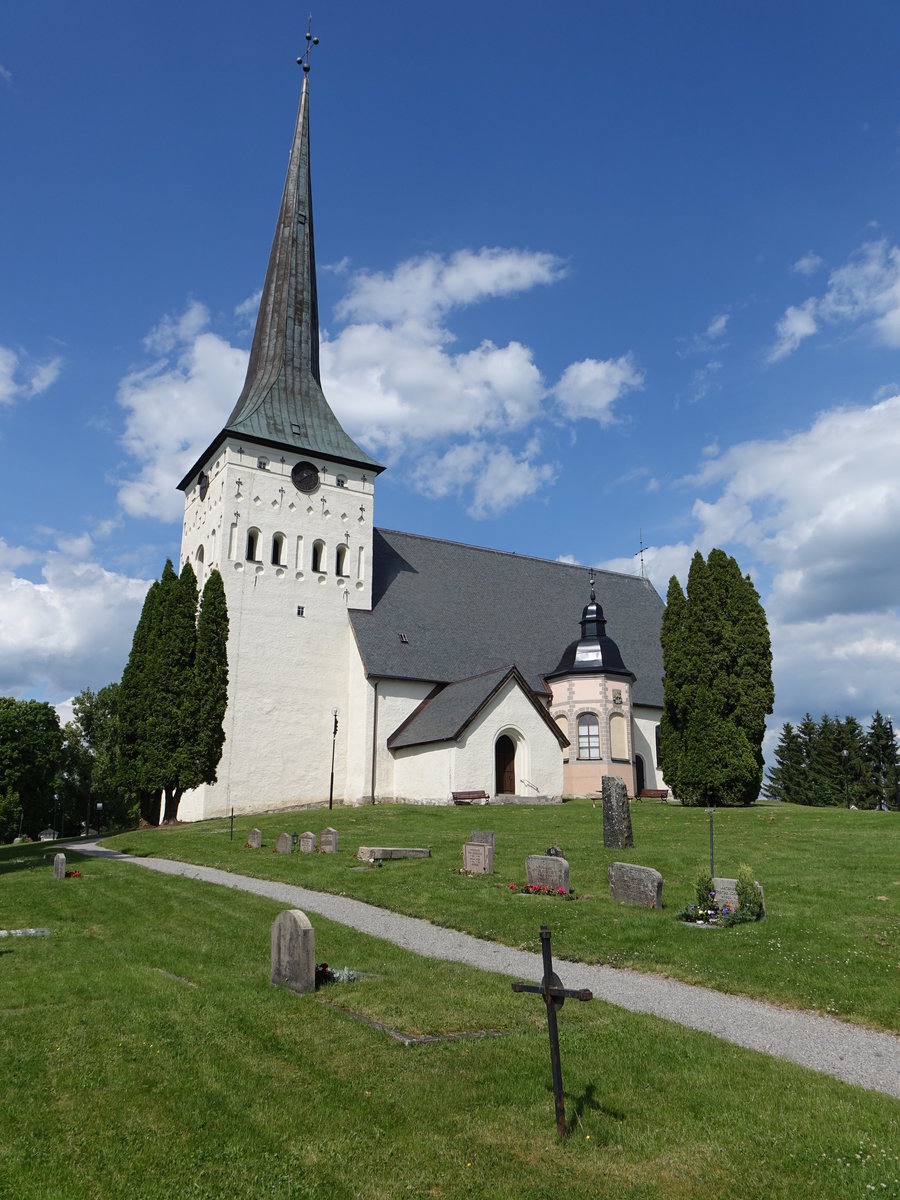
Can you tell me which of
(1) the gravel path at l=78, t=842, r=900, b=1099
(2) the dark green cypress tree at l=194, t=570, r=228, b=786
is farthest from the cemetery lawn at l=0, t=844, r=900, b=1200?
(2) the dark green cypress tree at l=194, t=570, r=228, b=786

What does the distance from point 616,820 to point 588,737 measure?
1788cm

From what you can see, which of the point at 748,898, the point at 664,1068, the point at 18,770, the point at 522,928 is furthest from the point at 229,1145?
the point at 18,770

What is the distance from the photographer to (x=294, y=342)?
138ft

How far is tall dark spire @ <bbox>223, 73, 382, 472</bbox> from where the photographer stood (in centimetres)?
4016

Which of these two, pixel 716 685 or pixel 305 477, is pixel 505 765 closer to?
pixel 716 685

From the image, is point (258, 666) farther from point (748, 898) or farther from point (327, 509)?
point (748, 898)

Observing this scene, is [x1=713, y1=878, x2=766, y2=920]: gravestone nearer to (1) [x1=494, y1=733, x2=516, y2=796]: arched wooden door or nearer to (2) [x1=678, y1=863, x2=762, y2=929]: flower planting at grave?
(2) [x1=678, y1=863, x2=762, y2=929]: flower planting at grave

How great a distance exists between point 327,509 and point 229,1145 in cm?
3541

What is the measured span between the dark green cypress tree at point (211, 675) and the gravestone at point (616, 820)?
18828 mm

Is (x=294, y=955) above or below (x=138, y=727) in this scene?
below

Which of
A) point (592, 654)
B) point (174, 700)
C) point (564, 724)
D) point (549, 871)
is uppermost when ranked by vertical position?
point (592, 654)

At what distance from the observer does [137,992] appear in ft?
28.3

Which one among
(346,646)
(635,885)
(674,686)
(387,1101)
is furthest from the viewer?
(346,646)

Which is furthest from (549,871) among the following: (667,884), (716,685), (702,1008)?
(716,685)
